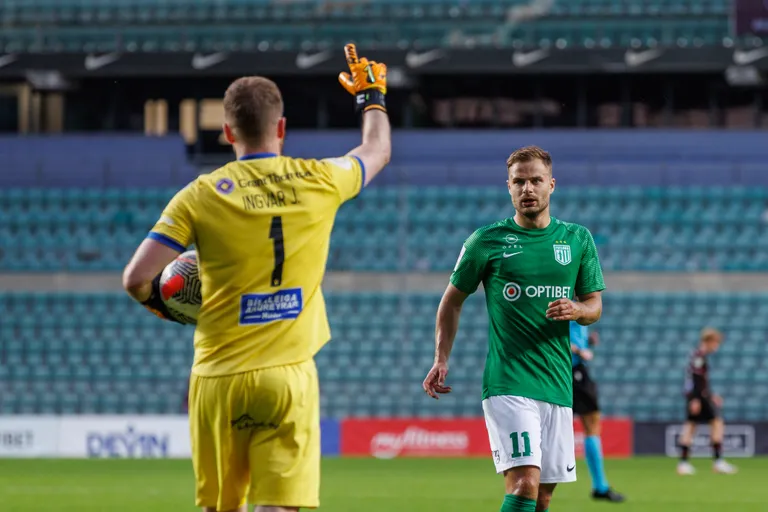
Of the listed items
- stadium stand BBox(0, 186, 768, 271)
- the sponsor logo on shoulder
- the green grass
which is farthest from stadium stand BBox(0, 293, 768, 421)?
the sponsor logo on shoulder

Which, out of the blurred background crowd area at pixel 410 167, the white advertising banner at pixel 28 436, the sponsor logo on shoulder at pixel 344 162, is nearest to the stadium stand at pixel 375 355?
the blurred background crowd area at pixel 410 167

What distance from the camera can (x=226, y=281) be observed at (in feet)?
13.8

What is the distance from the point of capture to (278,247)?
4195mm

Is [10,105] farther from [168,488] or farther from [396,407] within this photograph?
[168,488]

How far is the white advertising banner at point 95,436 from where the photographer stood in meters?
18.4

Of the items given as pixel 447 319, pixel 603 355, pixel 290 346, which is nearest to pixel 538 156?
pixel 447 319

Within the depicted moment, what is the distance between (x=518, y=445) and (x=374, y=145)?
204 centimetres

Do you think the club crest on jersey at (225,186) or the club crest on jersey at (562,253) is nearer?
the club crest on jersey at (225,186)

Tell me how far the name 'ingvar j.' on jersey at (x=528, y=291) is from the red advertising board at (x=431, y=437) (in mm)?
12415

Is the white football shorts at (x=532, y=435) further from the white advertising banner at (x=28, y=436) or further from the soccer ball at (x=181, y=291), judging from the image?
the white advertising banner at (x=28, y=436)

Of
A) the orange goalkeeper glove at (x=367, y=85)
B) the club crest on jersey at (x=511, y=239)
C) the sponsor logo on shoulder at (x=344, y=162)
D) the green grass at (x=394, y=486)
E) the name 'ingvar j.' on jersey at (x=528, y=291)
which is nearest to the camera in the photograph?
the sponsor logo on shoulder at (x=344, y=162)

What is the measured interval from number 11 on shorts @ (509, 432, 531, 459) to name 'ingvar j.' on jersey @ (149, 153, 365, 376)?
1.94 metres

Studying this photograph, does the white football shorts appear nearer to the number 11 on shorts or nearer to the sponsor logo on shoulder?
the number 11 on shorts

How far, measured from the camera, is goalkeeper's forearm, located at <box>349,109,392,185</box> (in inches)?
174
